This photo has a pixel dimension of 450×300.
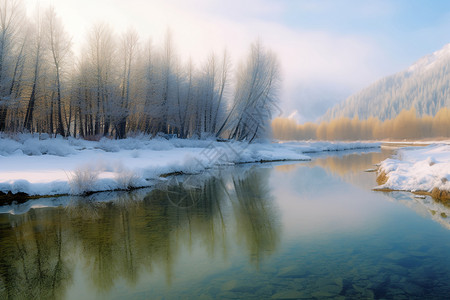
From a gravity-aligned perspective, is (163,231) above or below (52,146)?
below

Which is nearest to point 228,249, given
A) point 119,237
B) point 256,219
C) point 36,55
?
point 256,219

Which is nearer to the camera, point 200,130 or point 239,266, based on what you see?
point 239,266

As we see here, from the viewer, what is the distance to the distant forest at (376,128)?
85.1 meters

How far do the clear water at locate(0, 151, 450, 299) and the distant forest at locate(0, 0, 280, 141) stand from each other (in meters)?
15.0

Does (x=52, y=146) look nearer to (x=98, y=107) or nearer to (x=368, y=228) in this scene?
(x=98, y=107)

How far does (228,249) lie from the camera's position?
603 centimetres

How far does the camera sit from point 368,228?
23.6 feet

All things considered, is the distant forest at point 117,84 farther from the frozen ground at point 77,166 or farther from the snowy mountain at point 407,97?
the snowy mountain at point 407,97

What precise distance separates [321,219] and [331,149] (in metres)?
38.6

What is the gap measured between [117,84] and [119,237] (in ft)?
76.2

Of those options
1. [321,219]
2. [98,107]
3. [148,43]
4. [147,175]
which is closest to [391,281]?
[321,219]

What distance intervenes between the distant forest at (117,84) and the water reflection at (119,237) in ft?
45.5

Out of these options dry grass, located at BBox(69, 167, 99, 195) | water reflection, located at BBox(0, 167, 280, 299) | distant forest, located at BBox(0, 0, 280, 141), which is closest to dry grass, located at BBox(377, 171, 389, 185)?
water reflection, located at BBox(0, 167, 280, 299)

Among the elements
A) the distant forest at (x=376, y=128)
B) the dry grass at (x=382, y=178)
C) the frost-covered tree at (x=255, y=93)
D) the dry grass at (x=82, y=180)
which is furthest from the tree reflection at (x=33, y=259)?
the distant forest at (x=376, y=128)
